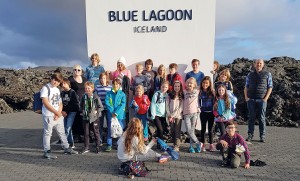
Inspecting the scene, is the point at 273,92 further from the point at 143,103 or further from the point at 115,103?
the point at 115,103

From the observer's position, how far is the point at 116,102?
7449 mm

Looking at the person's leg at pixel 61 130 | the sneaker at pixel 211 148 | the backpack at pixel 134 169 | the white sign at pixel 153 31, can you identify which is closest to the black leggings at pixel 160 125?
the sneaker at pixel 211 148

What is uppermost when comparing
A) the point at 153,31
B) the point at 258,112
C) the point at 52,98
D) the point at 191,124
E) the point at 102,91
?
the point at 153,31

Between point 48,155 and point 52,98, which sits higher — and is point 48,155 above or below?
below

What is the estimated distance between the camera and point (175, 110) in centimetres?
739

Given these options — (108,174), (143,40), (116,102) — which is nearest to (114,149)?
(116,102)

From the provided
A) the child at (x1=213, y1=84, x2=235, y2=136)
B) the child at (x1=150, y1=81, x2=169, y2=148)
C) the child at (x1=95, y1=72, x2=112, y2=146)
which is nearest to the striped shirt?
the child at (x1=95, y1=72, x2=112, y2=146)

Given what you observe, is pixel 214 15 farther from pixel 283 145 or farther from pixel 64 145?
pixel 64 145

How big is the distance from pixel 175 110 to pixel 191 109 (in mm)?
375

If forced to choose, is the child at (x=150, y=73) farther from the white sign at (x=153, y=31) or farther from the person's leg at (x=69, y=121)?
the person's leg at (x=69, y=121)

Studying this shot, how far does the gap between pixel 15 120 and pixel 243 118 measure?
998cm

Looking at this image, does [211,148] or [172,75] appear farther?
[172,75]

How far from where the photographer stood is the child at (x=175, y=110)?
7383 mm

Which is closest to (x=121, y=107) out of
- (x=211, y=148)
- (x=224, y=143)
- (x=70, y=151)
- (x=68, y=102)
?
(x=68, y=102)
